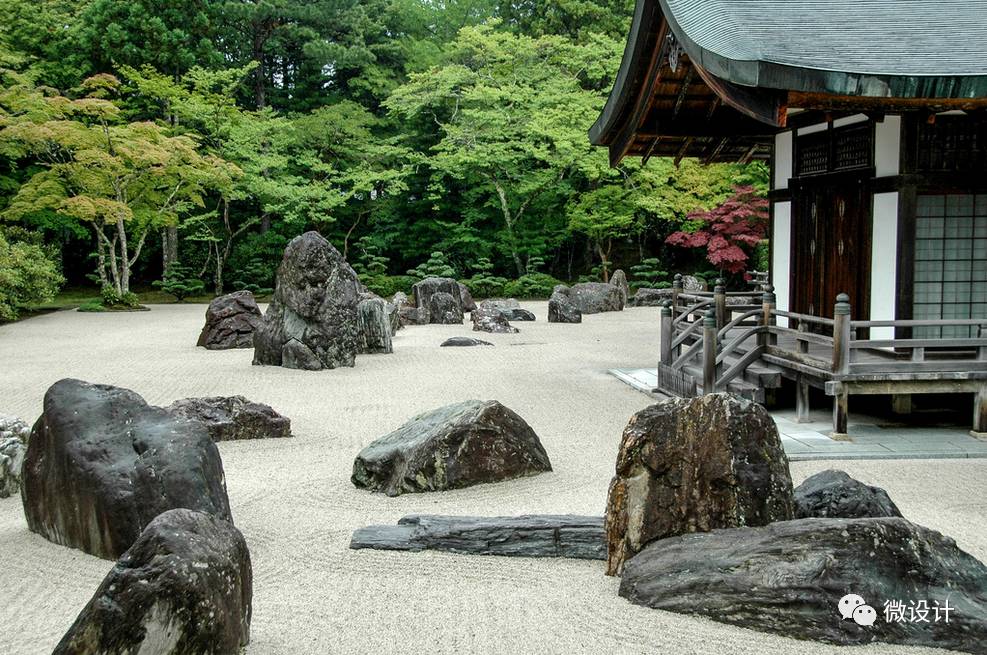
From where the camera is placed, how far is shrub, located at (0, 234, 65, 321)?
18609mm

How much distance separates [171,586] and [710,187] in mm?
25047

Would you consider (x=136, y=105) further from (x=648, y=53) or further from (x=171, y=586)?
(x=171, y=586)

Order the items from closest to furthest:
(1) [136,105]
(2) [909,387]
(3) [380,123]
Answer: (2) [909,387] < (1) [136,105] < (3) [380,123]

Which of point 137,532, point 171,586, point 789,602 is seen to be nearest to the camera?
point 171,586

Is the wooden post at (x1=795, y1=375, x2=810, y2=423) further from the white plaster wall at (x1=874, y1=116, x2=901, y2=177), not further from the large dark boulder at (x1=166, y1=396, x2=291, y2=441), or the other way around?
the large dark boulder at (x1=166, y1=396, x2=291, y2=441)

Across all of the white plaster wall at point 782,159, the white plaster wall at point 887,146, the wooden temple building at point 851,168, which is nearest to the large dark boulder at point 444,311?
the wooden temple building at point 851,168

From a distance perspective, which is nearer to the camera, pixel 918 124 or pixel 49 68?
pixel 918 124

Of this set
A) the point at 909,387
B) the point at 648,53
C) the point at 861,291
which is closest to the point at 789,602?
the point at 909,387

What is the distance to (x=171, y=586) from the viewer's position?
324cm

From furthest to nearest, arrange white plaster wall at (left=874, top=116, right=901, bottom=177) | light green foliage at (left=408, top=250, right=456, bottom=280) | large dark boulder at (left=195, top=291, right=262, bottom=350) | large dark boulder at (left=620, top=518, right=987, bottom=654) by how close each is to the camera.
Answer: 1. light green foliage at (left=408, top=250, right=456, bottom=280)
2. large dark boulder at (left=195, top=291, right=262, bottom=350)
3. white plaster wall at (left=874, top=116, right=901, bottom=177)
4. large dark boulder at (left=620, top=518, right=987, bottom=654)

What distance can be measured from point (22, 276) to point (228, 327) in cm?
696

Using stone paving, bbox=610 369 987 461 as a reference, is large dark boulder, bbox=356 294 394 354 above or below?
above

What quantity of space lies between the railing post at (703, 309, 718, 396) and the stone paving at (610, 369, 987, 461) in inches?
29.5

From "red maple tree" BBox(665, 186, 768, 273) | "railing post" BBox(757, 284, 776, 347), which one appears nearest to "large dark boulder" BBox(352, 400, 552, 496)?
"railing post" BBox(757, 284, 776, 347)
